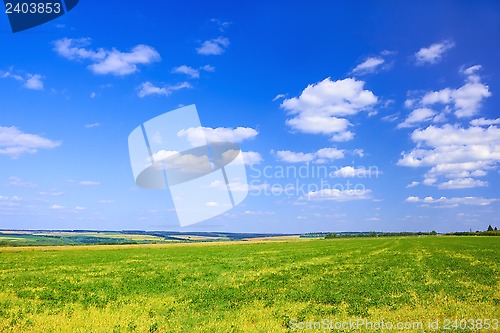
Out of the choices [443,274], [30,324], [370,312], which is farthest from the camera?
[443,274]

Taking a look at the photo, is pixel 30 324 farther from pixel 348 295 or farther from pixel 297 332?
pixel 348 295

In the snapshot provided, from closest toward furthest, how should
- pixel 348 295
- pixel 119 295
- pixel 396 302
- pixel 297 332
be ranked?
pixel 297 332 → pixel 396 302 → pixel 348 295 → pixel 119 295

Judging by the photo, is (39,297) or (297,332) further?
(39,297)

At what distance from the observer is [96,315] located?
1384 cm

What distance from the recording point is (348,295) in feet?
55.2

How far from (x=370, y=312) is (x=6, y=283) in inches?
840

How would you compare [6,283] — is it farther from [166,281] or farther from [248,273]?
[248,273]

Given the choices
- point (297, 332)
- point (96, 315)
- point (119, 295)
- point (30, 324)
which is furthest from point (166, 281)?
point (297, 332)

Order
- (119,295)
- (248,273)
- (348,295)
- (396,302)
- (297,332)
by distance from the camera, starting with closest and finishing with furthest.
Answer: (297,332), (396,302), (348,295), (119,295), (248,273)

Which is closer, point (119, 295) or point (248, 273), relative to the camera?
point (119, 295)

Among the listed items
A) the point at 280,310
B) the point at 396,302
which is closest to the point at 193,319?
the point at 280,310

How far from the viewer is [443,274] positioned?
80.0 feet

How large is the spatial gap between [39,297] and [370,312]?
48.8 feet

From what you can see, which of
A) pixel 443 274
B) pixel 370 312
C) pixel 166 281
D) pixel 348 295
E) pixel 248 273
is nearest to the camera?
pixel 370 312
